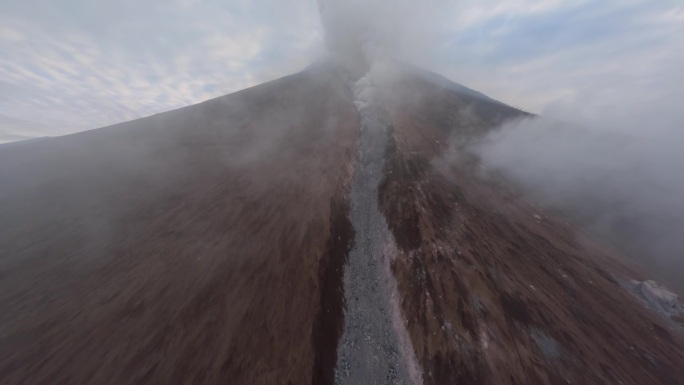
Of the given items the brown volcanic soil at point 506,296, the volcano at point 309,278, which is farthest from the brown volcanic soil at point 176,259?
the brown volcanic soil at point 506,296

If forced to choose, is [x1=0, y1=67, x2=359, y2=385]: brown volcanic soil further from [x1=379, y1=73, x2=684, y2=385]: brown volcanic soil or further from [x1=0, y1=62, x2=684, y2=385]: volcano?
[x1=379, y1=73, x2=684, y2=385]: brown volcanic soil

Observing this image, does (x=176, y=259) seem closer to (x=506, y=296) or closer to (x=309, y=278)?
(x=309, y=278)

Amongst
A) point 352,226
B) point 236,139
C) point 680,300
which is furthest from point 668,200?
point 236,139

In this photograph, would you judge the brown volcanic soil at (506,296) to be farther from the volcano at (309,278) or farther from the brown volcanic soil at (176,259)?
the brown volcanic soil at (176,259)

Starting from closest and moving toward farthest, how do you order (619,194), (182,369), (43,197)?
(182,369)
(43,197)
(619,194)

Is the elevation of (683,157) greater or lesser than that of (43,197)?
lesser

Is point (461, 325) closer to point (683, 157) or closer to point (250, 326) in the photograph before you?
point (250, 326)
